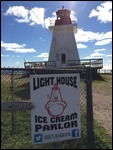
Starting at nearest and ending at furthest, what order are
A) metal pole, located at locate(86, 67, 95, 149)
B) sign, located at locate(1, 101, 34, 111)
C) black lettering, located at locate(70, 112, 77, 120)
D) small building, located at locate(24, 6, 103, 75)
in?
sign, located at locate(1, 101, 34, 111)
black lettering, located at locate(70, 112, 77, 120)
metal pole, located at locate(86, 67, 95, 149)
small building, located at locate(24, 6, 103, 75)

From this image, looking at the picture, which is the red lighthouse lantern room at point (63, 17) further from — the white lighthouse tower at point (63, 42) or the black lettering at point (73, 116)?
the black lettering at point (73, 116)

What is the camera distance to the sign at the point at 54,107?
5.44 metres

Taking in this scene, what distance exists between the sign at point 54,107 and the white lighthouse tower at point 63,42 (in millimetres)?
29514

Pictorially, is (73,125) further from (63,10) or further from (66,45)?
(63,10)

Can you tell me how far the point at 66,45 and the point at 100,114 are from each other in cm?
2748

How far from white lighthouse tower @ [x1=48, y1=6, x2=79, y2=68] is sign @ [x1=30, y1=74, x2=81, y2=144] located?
96.8 ft

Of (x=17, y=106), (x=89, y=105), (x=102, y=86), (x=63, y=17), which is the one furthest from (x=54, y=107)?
(x=63, y=17)

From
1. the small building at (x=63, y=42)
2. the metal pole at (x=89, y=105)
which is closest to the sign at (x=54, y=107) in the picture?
the metal pole at (x=89, y=105)

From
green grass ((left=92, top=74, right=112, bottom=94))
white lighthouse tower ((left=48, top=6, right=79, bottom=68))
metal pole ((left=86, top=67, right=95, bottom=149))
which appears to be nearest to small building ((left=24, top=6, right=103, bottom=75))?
white lighthouse tower ((left=48, top=6, right=79, bottom=68))

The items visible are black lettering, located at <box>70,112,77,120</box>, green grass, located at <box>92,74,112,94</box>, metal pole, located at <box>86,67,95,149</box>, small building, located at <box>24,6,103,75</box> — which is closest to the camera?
black lettering, located at <box>70,112,77,120</box>

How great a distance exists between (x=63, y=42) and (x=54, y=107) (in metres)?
32.0

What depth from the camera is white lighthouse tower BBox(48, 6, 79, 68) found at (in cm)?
3641

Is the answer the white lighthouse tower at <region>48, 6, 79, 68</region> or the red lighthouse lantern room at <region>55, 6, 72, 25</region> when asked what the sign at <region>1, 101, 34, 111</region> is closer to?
the white lighthouse tower at <region>48, 6, 79, 68</region>

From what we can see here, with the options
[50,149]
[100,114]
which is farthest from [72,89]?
[100,114]
